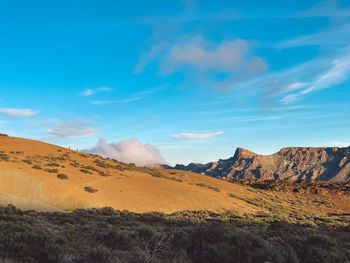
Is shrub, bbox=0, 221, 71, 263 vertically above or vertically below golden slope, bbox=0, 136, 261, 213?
above

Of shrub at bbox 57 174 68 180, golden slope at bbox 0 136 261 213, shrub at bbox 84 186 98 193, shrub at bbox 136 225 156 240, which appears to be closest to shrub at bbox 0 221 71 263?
shrub at bbox 136 225 156 240

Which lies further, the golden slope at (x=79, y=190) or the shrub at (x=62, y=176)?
the shrub at (x=62, y=176)

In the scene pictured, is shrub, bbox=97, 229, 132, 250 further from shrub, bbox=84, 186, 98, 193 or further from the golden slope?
Answer: shrub, bbox=84, 186, 98, 193

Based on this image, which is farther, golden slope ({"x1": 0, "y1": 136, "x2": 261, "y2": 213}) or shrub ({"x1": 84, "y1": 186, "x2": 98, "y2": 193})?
shrub ({"x1": 84, "y1": 186, "x2": 98, "y2": 193})

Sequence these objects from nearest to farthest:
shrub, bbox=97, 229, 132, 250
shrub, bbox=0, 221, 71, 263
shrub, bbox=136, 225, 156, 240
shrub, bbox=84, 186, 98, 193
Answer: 1. shrub, bbox=0, 221, 71, 263
2. shrub, bbox=97, 229, 132, 250
3. shrub, bbox=136, 225, 156, 240
4. shrub, bbox=84, 186, 98, 193

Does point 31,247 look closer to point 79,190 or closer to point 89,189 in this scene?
point 79,190

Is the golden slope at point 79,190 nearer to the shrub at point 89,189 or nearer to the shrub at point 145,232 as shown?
the shrub at point 89,189

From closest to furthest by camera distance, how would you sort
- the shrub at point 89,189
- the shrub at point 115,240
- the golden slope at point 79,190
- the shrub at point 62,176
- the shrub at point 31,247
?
the shrub at point 31,247, the shrub at point 115,240, the golden slope at point 79,190, the shrub at point 89,189, the shrub at point 62,176

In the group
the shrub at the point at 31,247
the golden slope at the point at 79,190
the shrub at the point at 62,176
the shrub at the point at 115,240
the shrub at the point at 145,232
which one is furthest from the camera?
the shrub at the point at 62,176

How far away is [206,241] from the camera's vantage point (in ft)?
27.4

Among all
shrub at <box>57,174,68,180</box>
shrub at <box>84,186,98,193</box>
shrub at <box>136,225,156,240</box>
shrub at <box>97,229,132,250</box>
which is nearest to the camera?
shrub at <box>97,229,132,250</box>

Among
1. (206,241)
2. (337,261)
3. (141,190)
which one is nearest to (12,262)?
(206,241)

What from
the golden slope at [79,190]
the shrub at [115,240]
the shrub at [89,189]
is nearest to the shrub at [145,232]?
the shrub at [115,240]

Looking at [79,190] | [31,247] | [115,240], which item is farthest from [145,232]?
[79,190]
